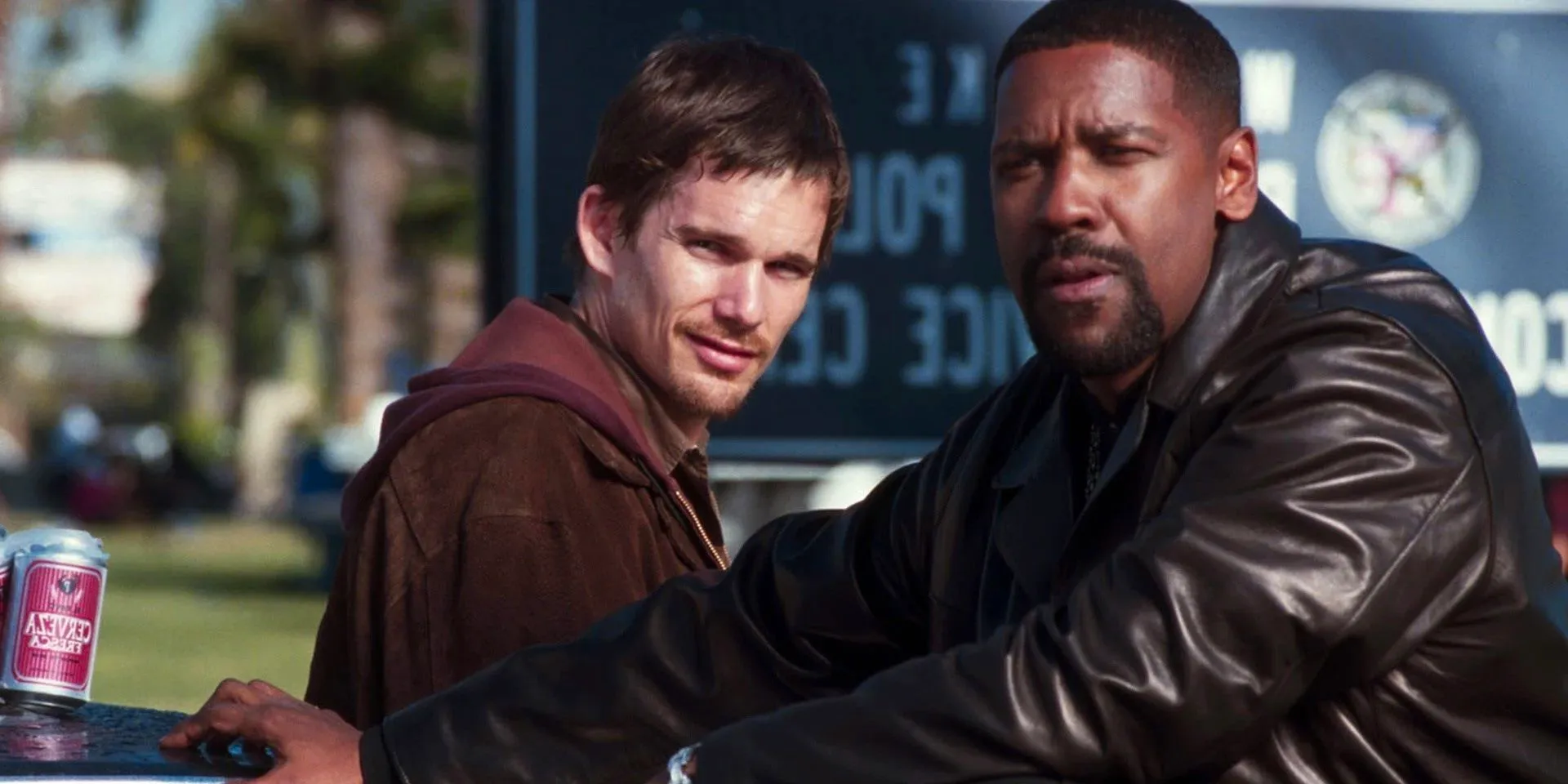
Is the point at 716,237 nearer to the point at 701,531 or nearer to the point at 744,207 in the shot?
the point at 744,207

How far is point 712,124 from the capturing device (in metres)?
3.61

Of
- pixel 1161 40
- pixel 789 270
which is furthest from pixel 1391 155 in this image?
pixel 1161 40

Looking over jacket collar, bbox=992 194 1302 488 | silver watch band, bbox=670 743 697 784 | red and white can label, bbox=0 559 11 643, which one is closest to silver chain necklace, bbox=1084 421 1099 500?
jacket collar, bbox=992 194 1302 488

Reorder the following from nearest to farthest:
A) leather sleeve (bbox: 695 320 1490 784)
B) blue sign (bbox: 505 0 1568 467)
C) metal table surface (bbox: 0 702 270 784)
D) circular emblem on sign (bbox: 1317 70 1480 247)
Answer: leather sleeve (bbox: 695 320 1490 784) → metal table surface (bbox: 0 702 270 784) → blue sign (bbox: 505 0 1568 467) → circular emblem on sign (bbox: 1317 70 1480 247)

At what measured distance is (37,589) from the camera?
3.03 metres

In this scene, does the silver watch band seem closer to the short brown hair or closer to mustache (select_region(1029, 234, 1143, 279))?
mustache (select_region(1029, 234, 1143, 279))

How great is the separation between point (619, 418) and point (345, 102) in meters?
32.7

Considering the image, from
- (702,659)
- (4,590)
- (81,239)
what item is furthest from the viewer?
(81,239)

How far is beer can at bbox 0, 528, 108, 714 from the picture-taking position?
9.92 feet

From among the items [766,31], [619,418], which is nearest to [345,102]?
[766,31]

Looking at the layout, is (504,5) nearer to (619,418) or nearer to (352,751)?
(619,418)

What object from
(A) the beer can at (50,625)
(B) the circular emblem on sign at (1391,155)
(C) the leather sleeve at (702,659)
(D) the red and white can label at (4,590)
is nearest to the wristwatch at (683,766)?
(C) the leather sleeve at (702,659)

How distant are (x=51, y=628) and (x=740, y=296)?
3.68 feet

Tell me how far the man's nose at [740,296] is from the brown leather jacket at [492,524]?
0.68 ft
